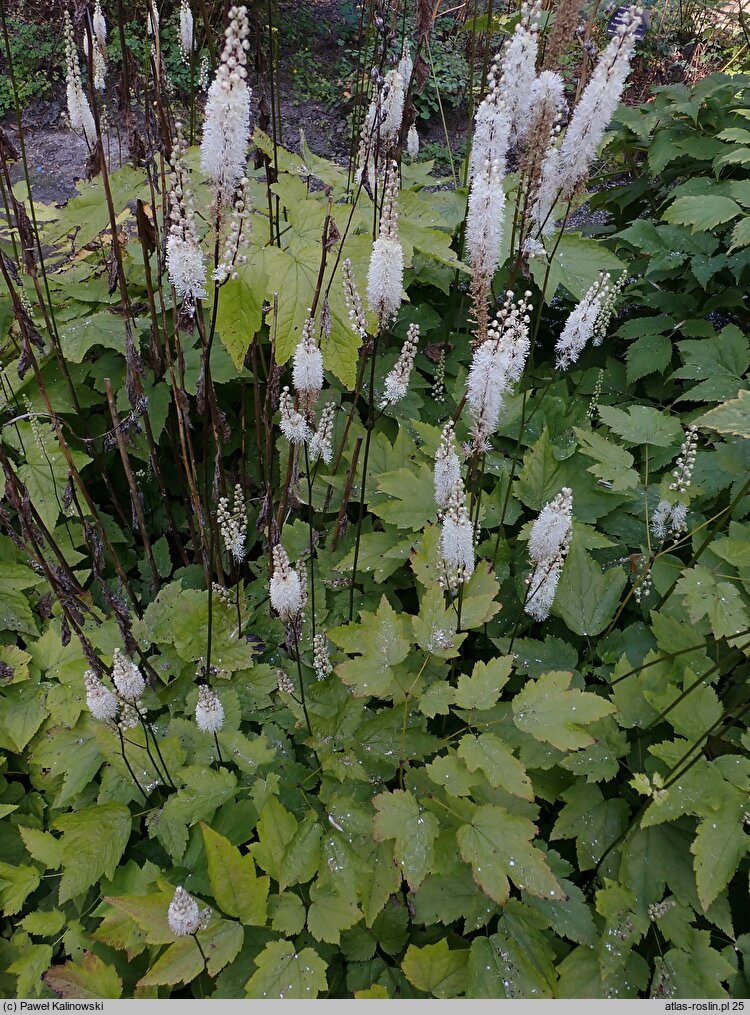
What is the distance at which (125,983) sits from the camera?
1.94m

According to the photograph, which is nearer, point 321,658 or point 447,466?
point 447,466

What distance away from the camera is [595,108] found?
155 cm

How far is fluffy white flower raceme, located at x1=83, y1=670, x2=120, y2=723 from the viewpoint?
1840 mm

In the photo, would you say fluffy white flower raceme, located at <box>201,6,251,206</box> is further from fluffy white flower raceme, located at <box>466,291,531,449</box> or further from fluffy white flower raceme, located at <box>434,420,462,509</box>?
fluffy white flower raceme, located at <box>434,420,462,509</box>

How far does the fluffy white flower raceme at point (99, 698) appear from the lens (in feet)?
6.04

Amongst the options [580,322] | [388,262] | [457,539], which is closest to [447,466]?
[457,539]

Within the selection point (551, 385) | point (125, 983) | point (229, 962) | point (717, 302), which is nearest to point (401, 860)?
point (229, 962)

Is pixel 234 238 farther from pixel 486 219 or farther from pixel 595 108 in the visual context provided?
pixel 595 108

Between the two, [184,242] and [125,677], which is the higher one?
[184,242]

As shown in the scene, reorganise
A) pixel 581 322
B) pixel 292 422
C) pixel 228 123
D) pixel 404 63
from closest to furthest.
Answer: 1. pixel 228 123
2. pixel 292 422
3. pixel 581 322
4. pixel 404 63

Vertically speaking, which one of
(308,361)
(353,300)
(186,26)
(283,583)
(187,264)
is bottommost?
(283,583)

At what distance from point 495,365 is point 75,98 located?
192 centimetres

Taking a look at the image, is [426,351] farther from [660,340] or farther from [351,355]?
[351,355]

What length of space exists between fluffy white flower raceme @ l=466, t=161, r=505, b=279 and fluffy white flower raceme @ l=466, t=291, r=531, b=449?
10 cm
